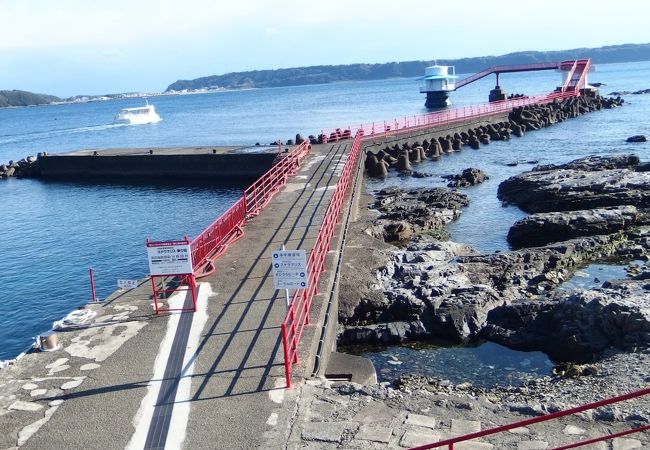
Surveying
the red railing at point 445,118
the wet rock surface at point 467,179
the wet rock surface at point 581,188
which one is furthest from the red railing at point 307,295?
the red railing at point 445,118

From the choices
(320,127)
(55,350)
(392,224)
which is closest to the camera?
(55,350)

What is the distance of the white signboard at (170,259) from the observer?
12.3m

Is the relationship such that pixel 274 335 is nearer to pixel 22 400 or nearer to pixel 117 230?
pixel 22 400

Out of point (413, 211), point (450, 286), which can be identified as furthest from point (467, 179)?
point (450, 286)

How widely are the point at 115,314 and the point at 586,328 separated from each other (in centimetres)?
988

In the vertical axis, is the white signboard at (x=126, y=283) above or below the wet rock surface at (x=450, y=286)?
above

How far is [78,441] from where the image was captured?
8484 mm

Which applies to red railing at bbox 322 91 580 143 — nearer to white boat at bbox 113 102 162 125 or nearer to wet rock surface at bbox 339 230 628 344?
wet rock surface at bbox 339 230 628 344

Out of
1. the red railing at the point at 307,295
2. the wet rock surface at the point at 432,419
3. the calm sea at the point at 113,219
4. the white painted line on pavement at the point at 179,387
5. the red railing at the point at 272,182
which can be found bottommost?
the calm sea at the point at 113,219

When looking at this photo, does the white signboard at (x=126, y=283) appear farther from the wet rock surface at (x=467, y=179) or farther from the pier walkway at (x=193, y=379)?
the wet rock surface at (x=467, y=179)

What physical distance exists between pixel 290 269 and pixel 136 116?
102 metres

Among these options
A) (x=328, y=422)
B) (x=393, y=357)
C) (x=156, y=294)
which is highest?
(x=156, y=294)

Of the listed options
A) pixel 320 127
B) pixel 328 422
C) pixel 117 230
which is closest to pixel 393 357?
pixel 328 422

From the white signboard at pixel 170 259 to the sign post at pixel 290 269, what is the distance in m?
2.66
